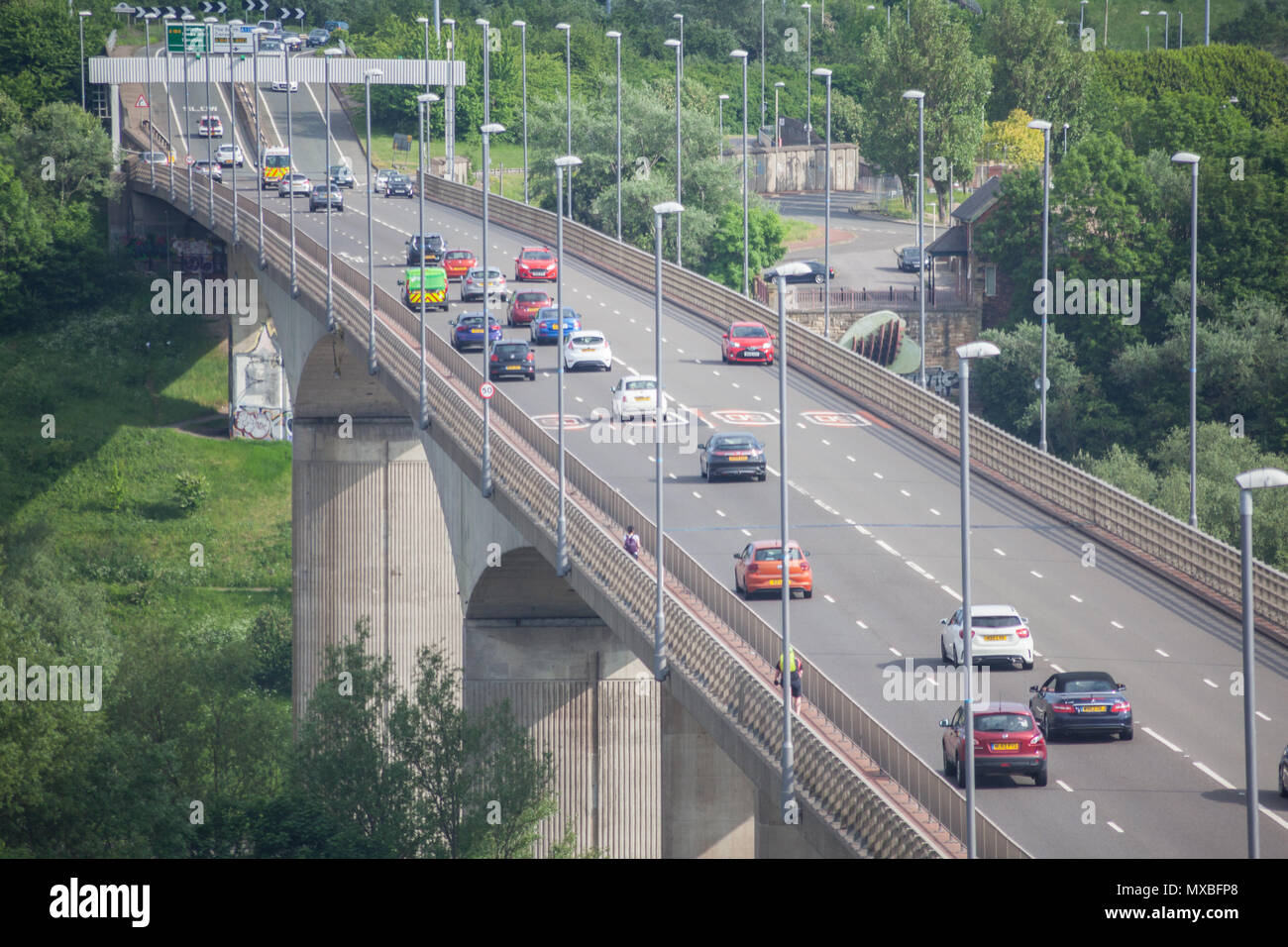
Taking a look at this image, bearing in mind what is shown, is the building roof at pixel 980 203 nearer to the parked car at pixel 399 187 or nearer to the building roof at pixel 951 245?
the building roof at pixel 951 245

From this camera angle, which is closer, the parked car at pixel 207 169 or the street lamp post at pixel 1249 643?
the street lamp post at pixel 1249 643

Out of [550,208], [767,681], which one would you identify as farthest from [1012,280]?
[767,681]

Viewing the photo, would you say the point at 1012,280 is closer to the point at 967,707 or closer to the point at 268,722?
the point at 268,722

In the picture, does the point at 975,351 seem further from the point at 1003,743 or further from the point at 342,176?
the point at 342,176

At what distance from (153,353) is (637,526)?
7591 centimetres

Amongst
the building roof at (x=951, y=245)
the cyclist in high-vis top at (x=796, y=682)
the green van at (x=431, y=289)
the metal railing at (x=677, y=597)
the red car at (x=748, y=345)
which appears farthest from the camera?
the building roof at (x=951, y=245)

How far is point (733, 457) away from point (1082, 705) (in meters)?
18.5

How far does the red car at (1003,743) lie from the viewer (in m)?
29.4

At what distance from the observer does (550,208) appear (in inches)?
4353

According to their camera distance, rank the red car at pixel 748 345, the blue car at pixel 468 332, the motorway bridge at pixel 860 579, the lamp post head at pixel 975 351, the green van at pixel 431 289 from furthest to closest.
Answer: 1. the green van at pixel 431 289
2. the red car at pixel 748 345
3. the blue car at pixel 468 332
4. the motorway bridge at pixel 860 579
5. the lamp post head at pixel 975 351

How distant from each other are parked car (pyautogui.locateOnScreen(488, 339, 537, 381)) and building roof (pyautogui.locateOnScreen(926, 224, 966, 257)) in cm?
4325

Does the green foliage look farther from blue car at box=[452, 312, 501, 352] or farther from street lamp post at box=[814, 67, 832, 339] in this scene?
blue car at box=[452, 312, 501, 352]

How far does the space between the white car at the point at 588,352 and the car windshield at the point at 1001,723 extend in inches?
1367

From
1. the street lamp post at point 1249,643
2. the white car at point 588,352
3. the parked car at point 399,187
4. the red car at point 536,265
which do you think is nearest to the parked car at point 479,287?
the red car at point 536,265
